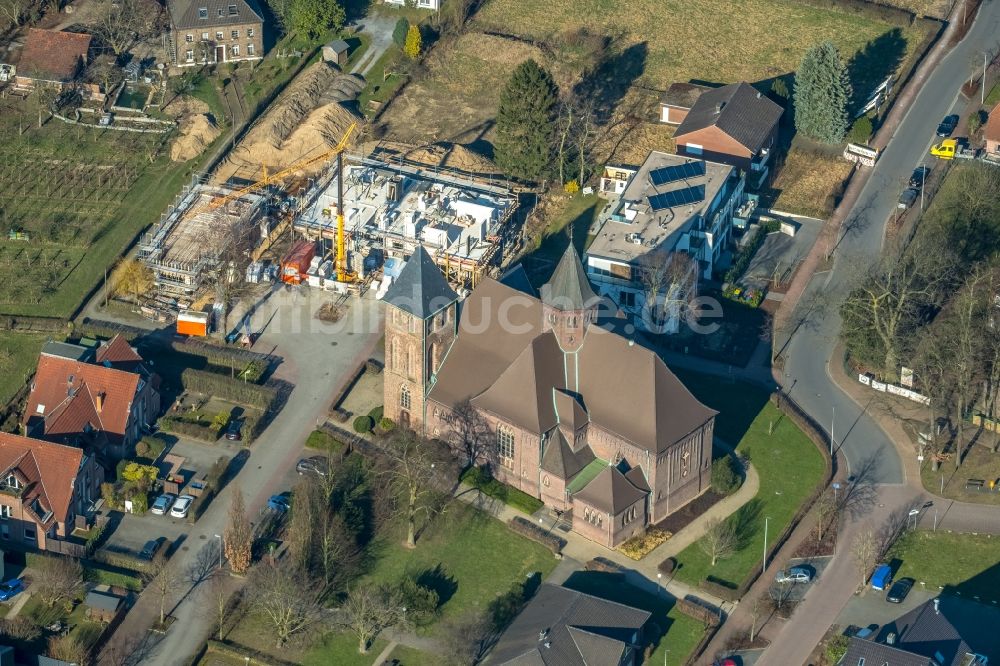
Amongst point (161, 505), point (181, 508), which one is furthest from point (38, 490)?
point (181, 508)

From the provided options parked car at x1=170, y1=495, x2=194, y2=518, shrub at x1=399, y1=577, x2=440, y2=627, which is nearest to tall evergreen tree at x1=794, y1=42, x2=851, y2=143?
shrub at x1=399, y1=577, x2=440, y2=627

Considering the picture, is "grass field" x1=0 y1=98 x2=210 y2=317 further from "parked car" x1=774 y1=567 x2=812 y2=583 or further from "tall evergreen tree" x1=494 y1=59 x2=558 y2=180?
"parked car" x1=774 y1=567 x2=812 y2=583

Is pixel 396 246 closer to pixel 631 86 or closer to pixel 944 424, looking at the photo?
pixel 631 86

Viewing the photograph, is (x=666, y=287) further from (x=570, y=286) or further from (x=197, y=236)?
(x=197, y=236)

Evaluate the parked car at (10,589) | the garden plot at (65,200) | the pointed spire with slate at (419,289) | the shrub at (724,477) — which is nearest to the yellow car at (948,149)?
the shrub at (724,477)

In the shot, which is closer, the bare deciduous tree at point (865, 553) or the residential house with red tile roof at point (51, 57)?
the bare deciduous tree at point (865, 553)

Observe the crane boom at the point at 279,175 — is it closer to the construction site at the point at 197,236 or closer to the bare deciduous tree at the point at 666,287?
the construction site at the point at 197,236

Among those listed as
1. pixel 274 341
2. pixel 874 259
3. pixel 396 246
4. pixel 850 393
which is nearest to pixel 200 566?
pixel 274 341
